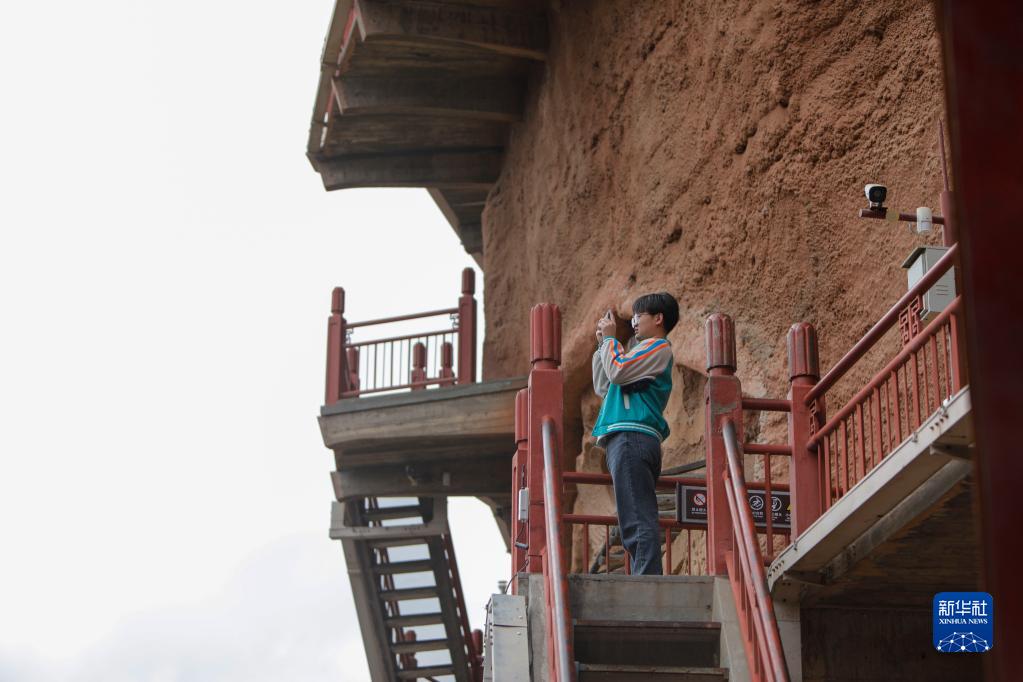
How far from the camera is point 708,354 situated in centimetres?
793

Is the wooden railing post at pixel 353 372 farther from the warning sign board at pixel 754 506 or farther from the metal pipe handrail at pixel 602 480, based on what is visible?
the warning sign board at pixel 754 506

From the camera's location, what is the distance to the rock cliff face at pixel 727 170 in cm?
1014

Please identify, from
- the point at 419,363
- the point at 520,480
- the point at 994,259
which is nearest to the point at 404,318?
the point at 419,363

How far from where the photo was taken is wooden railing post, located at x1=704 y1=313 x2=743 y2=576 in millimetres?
7508

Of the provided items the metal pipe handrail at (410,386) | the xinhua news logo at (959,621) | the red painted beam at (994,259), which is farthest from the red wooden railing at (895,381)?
the metal pipe handrail at (410,386)

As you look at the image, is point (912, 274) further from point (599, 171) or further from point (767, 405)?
point (599, 171)

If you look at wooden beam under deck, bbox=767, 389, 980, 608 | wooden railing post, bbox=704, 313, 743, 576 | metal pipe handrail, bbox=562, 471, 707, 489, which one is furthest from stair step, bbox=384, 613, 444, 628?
wooden beam under deck, bbox=767, 389, 980, 608

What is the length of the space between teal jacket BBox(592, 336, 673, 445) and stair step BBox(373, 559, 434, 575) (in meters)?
11.0

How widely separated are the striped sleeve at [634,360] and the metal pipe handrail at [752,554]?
19.9 inches

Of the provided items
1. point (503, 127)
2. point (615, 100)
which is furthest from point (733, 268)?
point (503, 127)

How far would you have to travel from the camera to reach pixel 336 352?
16.7 metres

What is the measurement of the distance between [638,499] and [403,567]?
1135 centimetres

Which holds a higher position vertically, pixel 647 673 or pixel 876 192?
pixel 876 192

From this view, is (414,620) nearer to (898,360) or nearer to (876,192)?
(876,192)
